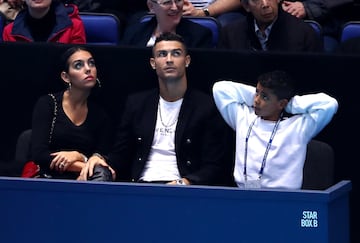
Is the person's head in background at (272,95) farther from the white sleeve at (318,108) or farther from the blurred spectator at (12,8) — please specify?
the blurred spectator at (12,8)

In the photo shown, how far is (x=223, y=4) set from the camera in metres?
8.05

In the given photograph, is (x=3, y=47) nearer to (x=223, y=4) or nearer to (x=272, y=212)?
(x=223, y=4)

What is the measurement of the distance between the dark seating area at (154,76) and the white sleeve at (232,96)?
379mm

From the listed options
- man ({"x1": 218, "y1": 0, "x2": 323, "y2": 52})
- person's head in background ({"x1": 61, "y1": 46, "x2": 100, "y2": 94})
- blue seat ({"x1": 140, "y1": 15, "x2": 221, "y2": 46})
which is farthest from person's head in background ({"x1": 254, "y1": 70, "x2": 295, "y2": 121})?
blue seat ({"x1": 140, "y1": 15, "x2": 221, "y2": 46})

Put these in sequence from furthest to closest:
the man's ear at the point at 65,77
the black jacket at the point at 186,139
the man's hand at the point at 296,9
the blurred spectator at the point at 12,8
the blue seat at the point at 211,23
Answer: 1. the blurred spectator at the point at 12,8
2. the man's hand at the point at 296,9
3. the blue seat at the point at 211,23
4. the man's ear at the point at 65,77
5. the black jacket at the point at 186,139

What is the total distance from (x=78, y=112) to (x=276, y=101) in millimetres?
1287

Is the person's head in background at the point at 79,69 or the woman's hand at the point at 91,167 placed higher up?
the person's head in background at the point at 79,69

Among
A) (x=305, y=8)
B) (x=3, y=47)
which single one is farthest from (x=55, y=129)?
(x=305, y=8)

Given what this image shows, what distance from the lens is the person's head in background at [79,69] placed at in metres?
6.72

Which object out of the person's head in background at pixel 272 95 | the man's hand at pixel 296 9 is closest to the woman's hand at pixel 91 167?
the person's head in background at pixel 272 95

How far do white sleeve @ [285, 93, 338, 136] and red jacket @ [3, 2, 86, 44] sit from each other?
1.91 meters

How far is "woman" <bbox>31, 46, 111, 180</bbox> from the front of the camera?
6.57 metres

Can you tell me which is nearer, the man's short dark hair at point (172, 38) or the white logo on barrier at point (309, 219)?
the white logo on barrier at point (309, 219)

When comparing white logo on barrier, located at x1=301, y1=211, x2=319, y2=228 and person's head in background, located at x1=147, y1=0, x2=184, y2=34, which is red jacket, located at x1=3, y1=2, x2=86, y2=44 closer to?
person's head in background, located at x1=147, y1=0, x2=184, y2=34
